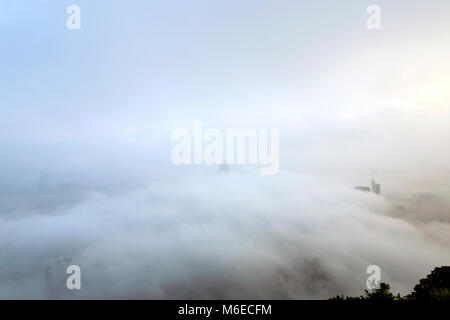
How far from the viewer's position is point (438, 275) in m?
44.8

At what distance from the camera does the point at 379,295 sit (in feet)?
89.5
